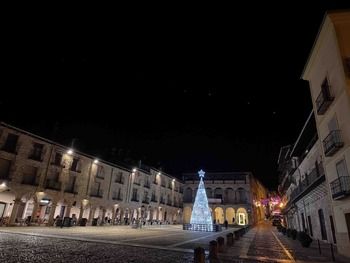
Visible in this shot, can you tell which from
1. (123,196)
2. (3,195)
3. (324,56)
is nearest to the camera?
(324,56)

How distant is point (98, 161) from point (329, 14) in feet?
96.1

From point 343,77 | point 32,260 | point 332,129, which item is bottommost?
point 32,260

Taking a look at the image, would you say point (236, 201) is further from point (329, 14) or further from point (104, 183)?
point (329, 14)

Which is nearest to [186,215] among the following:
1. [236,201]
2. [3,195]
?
[236,201]

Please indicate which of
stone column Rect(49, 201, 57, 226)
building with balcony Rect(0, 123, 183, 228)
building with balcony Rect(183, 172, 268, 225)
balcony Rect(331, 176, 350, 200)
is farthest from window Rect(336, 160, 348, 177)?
building with balcony Rect(183, 172, 268, 225)

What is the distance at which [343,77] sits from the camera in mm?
11586

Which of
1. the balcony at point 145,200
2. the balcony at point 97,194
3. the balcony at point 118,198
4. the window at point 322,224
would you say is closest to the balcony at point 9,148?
the balcony at point 97,194

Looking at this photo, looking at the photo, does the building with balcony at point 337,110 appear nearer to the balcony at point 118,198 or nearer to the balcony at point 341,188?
the balcony at point 341,188

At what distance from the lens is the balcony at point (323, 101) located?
12.9m

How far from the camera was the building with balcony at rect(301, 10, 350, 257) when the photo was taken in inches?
457

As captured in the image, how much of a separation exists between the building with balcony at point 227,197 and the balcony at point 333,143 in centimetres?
4546

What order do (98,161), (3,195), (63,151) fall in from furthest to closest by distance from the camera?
1. (98,161)
2. (63,151)
3. (3,195)

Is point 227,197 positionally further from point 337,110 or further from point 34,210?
point 337,110

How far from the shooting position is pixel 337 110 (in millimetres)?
12430
